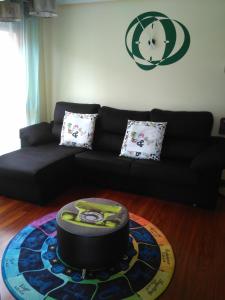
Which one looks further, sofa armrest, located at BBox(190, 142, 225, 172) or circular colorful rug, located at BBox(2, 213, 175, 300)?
sofa armrest, located at BBox(190, 142, 225, 172)

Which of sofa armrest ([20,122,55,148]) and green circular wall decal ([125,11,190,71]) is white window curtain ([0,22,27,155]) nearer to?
sofa armrest ([20,122,55,148])

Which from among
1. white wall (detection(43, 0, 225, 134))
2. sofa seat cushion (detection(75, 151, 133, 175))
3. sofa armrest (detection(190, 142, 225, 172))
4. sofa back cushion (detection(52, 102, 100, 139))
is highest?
white wall (detection(43, 0, 225, 134))

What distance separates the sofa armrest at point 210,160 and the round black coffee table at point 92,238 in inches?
42.7

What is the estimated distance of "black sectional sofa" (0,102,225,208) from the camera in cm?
280

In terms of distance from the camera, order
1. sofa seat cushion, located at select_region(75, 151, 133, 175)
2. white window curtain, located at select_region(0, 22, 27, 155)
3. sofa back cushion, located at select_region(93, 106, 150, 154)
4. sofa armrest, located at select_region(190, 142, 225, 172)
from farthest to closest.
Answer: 1. sofa back cushion, located at select_region(93, 106, 150, 154)
2. white window curtain, located at select_region(0, 22, 27, 155)
3. sofa seat cushion, located at select_region(75, 151, 133, 175)
4. sofa armrest, located at select_region(190, 142, 225, 172)

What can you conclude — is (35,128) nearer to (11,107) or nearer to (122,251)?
(11,107)

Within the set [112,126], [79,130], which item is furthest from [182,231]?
[79,130]

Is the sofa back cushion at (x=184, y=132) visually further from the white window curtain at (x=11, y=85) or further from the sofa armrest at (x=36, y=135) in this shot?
the white window curtain at (x=11, y=85)

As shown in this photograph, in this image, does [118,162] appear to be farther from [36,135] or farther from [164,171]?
[36,135]

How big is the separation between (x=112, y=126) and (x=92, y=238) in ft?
6.48

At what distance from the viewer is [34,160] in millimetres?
2973

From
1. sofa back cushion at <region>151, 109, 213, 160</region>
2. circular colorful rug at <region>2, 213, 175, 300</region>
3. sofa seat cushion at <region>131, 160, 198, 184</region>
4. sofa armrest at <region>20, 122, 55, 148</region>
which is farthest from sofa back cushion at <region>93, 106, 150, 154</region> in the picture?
circular colorful rug at <region>2, 213, 175, 300</region>

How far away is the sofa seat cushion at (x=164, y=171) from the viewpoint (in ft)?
9.27

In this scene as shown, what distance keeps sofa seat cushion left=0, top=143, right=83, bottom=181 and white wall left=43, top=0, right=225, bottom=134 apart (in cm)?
107
